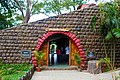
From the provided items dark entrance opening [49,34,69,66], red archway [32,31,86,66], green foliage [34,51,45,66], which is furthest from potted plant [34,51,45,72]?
dark entrance opening [49,34,69,66]

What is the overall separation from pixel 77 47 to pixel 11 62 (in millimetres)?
3882

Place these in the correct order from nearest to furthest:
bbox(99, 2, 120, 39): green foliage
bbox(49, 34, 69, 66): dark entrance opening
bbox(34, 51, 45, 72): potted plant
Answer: bbox(99, 2, 120, 39): green foliage, bbox(34, 51, 45, 72): potted plant, bbox(49, 34, 69, 66): dark entrance opening

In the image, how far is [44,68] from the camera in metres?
13.8

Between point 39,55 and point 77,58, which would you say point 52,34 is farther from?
point 77,58

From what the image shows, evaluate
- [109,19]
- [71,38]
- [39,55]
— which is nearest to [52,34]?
[71,38]

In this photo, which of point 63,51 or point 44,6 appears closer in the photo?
point 63,51

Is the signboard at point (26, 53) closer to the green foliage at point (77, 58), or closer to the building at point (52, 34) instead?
the building at point (52, 34)

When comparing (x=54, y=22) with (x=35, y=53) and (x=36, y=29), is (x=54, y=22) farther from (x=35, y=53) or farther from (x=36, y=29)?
(x=35, y=53)

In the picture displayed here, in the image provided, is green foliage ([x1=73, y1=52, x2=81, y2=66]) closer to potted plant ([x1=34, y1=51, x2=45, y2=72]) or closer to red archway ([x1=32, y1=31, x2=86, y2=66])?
red archway ([x1=32, y1=31, x2=86, y2=66])

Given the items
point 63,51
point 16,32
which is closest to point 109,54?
point 16,32

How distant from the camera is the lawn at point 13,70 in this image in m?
9.76

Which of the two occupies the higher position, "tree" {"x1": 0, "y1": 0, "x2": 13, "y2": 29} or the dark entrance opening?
"tree" {"x1": 0, "y1": 0, "x2": 13, "y2": 29}

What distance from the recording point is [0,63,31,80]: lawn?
32.0 ft

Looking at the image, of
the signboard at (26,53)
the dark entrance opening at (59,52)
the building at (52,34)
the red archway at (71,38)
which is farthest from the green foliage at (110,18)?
the signboard at (26,53)
